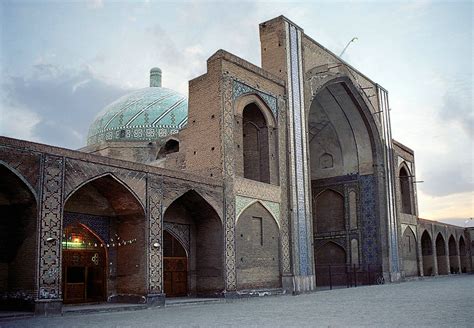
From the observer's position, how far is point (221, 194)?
14.7m

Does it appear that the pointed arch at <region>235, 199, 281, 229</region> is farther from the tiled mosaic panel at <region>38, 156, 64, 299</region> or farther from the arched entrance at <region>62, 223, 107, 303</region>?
the tiled mosaic panel at <region>38, 156, 64, 299</region>

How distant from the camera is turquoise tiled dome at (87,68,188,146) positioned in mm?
22906

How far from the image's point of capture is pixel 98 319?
9352 millimetres

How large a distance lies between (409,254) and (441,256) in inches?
304

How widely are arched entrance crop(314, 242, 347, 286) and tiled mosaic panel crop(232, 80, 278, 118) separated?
28.6ft

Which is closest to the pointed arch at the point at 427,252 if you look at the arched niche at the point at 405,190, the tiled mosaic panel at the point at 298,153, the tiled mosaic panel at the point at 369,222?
the arched niche at the point at 405,190

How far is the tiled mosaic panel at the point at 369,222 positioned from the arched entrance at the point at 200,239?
1010 centimetres

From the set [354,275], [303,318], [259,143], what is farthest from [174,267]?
[354,275]

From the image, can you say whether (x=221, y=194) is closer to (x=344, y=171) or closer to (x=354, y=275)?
(x=354, y=275)

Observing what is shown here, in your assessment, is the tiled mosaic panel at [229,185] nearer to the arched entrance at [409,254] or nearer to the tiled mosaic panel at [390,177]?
the tiled mosaic panel at [390,177]

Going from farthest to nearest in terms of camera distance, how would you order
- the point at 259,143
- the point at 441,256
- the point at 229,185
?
the point at 441,256 < the point at 259,143 < the point at 229,185

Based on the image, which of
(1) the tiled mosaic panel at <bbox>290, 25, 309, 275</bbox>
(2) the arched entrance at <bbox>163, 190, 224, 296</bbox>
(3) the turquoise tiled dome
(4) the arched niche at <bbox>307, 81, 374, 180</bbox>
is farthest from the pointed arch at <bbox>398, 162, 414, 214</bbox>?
(2) the arched entrance at <bbox>163, 190, 224, 296</bbox>

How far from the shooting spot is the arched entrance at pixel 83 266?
13.0 m

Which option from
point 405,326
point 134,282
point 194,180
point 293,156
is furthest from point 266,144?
point 405,326
